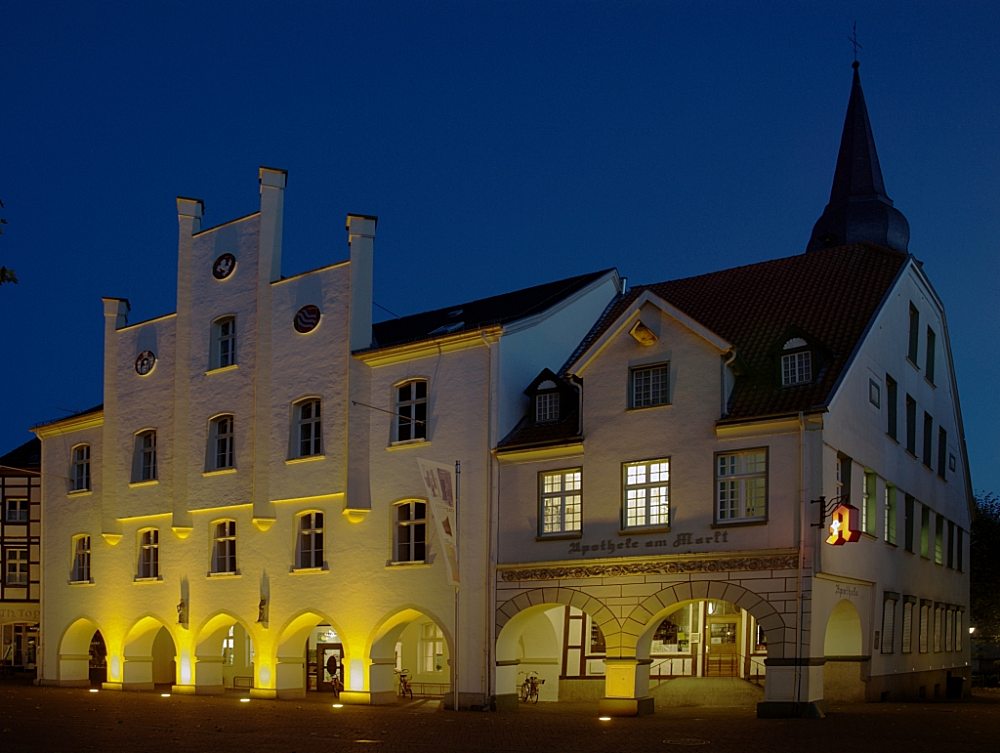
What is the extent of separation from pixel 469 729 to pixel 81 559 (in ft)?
74.6

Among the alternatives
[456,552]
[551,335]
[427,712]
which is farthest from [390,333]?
[427,712]

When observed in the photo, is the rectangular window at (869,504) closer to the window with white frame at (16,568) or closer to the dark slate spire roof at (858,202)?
the dark slate spire roof at (858,202)

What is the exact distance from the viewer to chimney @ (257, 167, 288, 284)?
130ft

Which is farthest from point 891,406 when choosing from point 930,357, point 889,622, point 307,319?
point 307,319

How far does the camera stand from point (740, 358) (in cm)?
A: 3047

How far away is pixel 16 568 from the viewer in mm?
52188

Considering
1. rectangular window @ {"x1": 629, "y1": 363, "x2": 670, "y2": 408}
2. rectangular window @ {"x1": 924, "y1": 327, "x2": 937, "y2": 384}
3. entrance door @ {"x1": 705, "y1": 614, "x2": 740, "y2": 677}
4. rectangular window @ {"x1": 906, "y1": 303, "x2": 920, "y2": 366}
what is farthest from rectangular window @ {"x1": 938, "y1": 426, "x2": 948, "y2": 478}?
rectangular window @ {"x1": 629, "y1": 363, "x2": 670, "y2": 408}

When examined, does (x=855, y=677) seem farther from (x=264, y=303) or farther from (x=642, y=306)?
(x=264, y=303)

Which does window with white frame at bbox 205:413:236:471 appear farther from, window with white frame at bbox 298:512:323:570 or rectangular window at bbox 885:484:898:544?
rectangular window at bbox 885:484:898:544

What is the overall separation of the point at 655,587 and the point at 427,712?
6389 mm

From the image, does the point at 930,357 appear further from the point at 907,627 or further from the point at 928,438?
the point at 907,627

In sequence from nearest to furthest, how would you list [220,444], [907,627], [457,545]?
[457,545]
[907,627]
[220,444]

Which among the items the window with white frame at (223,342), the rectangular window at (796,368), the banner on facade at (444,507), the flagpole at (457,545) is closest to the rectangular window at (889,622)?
the rectangular window at (796,368)

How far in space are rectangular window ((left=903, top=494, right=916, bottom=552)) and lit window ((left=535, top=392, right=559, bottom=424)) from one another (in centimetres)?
972
